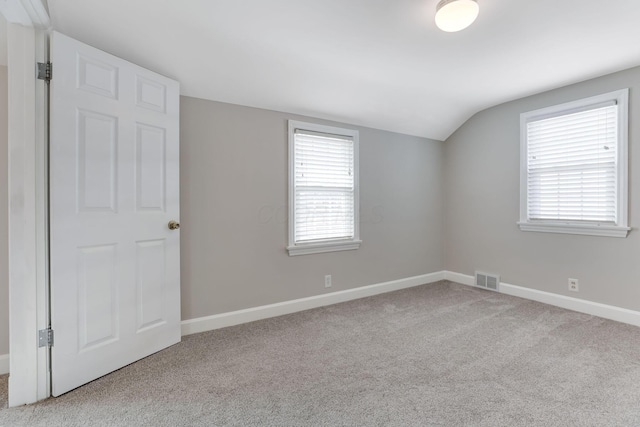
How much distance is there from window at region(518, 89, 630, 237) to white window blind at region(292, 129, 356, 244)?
203 centimetres

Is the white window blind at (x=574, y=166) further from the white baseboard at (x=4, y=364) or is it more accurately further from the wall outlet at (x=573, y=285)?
the white baseboard at (x=4, y=364)

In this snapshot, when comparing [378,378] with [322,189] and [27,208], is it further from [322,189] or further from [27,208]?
[27,208]

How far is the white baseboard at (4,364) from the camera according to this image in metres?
1.92

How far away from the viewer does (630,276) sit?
272cm

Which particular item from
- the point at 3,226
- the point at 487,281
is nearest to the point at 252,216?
the point at 3,226

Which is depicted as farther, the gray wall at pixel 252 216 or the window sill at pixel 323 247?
the window sill at pixel 323 247

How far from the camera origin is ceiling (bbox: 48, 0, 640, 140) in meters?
1.85

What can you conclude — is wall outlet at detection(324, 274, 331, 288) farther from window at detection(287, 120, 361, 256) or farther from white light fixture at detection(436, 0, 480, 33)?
white light fixture at detection(436, 0, 480, 33)

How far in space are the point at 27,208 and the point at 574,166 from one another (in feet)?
14.7

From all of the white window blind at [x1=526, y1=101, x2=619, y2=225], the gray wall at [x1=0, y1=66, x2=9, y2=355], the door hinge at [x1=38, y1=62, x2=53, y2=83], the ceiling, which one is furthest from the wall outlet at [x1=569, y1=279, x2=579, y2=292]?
the gray wall at [x1=0, y1=66, x2=9, y2=355]

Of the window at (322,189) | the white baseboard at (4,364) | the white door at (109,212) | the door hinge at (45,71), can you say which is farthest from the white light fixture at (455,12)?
the white baseboard at (4,364)

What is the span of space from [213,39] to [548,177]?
356cm

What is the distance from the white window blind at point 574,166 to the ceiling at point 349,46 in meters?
0.42

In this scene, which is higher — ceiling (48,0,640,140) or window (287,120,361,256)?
ceiling (48,0,640,140)
